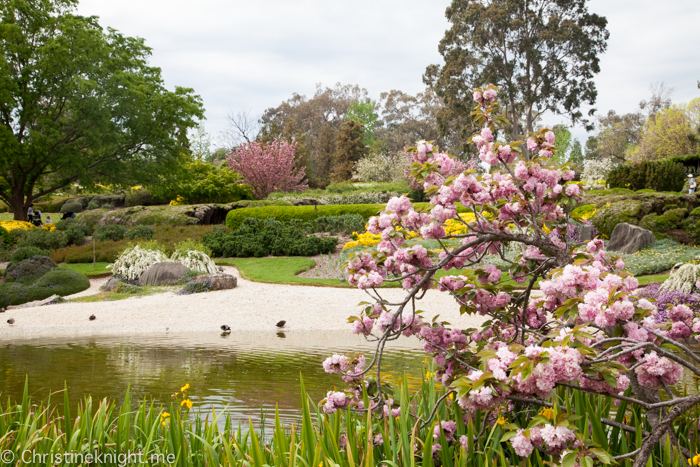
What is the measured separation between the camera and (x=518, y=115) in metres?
27.0

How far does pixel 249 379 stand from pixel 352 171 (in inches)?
1303

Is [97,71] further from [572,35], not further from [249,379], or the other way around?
[572,35]

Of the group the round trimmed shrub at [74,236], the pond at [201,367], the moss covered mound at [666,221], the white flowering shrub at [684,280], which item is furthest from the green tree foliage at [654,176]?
the round trimmed shrub at [74,236]

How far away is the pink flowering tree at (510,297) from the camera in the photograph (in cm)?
166

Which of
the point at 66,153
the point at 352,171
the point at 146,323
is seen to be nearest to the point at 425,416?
the point at 146,323

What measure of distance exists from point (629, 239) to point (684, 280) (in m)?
5.62

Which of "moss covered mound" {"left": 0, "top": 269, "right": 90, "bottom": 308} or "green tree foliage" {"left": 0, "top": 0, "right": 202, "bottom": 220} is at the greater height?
"green tree foliage" {"left": 0, "top": 0, "right": 202, "bottom": 220}

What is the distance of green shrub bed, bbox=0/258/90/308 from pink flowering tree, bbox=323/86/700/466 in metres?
9.28

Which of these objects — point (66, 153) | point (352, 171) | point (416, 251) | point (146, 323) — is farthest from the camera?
point (352, 171)

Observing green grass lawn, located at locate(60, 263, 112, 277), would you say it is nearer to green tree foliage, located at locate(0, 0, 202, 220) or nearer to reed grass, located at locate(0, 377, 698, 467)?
green tree foliage, located at locate(0, 0, 202, 220)

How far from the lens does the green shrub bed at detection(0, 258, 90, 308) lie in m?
9.29

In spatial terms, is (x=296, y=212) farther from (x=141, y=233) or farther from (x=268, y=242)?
(x=141, y=233)

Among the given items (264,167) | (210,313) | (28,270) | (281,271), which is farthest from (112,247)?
(264,167)

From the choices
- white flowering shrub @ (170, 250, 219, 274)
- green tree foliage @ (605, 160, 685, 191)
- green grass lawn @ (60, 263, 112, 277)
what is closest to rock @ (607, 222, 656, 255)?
green tree foliage @ (605, 160, 685, 191)
